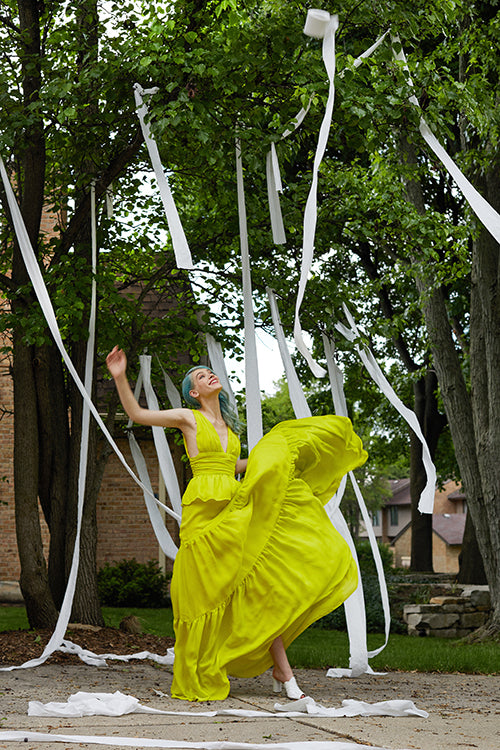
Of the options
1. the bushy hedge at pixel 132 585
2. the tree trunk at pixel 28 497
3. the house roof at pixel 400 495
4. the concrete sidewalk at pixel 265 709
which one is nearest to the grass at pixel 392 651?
the concrete sidewalk at pixel 265 709

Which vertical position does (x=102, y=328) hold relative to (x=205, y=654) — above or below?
above

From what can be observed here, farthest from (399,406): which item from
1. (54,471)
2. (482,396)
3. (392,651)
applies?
(482,396)

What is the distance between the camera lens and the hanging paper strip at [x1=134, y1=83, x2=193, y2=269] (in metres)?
4.95

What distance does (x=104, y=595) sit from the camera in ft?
46.1

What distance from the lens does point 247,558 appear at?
4.98 meters

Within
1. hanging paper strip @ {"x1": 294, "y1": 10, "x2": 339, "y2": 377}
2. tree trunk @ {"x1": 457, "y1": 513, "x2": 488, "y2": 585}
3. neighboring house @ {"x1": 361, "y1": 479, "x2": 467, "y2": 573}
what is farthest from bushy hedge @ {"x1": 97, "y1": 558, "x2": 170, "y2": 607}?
neighboring house @ {"x1": 361, "y1": 479, "x2": 467, "y2": 573}

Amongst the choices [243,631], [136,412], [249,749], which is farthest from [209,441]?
[249,749]

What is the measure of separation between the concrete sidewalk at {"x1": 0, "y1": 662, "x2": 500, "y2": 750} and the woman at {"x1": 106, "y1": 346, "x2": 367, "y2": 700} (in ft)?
0.85

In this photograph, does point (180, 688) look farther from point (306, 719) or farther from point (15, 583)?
point (15, 583)

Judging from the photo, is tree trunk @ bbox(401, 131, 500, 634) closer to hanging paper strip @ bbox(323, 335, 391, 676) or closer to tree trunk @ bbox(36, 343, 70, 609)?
hanging paper strip @ bbox(323, 335, 391, 676)

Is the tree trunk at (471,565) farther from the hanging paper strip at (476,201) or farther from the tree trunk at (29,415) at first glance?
the hanging paper strip at (476,201)

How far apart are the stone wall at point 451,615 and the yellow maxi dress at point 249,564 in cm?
704

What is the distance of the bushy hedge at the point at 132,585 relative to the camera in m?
14.0

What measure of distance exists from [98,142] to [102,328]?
1.75 meters
